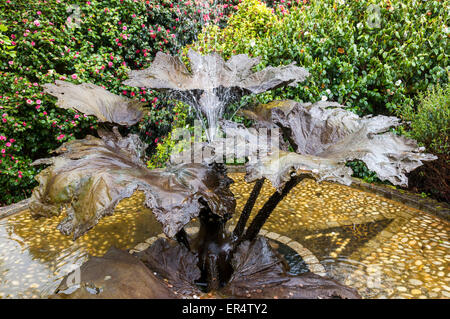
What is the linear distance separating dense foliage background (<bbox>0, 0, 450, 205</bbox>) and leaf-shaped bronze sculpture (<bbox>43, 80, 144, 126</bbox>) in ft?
5.10

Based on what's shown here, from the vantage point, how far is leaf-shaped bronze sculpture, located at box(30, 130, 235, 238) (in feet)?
3.84

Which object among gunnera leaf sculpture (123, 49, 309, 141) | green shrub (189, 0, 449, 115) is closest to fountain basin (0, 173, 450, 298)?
gunnera leaf sculpture (123, 49, 309, 141)

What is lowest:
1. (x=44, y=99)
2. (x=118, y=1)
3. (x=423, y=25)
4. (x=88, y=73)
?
(x=44, y=99)

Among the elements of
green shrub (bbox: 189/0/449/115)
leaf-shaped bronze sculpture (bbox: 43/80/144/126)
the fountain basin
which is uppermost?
green shrub (bbox: 189/0/449/115)

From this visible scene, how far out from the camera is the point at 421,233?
7.88 ft

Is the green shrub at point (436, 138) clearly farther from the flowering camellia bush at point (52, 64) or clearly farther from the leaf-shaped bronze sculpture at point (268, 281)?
the flowering camellia bush at point (52, 64)

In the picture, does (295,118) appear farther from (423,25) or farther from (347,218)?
(423,25)

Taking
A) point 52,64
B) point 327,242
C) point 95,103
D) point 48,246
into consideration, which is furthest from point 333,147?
point 52,64

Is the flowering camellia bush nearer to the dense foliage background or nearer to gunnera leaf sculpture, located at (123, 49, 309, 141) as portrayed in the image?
the dense foliage background

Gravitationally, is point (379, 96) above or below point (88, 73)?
below

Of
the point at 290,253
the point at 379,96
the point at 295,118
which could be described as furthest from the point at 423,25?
the point at 290,253

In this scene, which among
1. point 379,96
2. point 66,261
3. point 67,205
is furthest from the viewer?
point 379,96

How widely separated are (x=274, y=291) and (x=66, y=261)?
148cm

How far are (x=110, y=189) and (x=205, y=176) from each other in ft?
1.49
